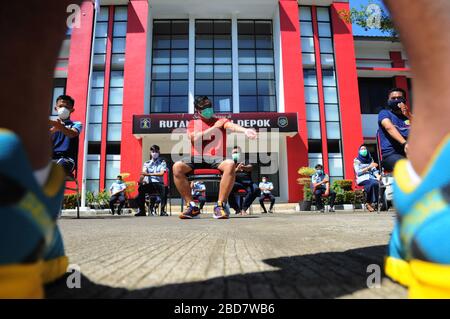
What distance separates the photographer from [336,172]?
14.5 metres

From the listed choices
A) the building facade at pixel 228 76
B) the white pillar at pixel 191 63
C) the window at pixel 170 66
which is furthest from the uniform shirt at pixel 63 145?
the window at pixel 170 66

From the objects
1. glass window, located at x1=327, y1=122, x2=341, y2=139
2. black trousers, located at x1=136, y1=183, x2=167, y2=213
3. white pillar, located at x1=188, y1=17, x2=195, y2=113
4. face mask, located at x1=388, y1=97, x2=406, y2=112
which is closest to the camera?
face mask, located at x1=388, y1=97, x2=406, y2=112

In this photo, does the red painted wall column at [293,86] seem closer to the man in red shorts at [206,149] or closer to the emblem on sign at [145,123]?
the emblem on sign at [145,123]

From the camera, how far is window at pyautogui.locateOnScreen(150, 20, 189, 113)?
15.7m

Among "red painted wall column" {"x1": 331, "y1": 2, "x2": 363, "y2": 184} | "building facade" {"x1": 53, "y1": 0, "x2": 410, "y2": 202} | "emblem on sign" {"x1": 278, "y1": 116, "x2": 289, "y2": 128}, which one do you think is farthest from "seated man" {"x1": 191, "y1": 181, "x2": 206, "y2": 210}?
"red painted wall column" {"x1": 331, "y1": 2, "x2": 363, "y2": 184}

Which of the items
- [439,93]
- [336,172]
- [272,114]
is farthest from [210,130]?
[336,172]

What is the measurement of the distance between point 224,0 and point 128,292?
17.0 metres

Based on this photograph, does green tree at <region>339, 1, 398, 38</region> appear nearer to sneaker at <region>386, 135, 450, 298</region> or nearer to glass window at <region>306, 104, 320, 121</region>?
glass window at <region>306, 104, 320, 121</region>

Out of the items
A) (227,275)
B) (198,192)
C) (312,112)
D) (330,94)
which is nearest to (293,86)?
(312,112)

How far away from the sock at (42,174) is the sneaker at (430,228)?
0.60 m

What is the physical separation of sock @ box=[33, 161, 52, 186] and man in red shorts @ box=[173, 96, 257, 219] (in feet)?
10.2

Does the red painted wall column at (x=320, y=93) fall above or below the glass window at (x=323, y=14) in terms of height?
below

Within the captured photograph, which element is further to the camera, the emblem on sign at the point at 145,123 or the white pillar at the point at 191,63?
the white pillar at the point at 191,63

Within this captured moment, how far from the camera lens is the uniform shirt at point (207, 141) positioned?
378 centimetres
